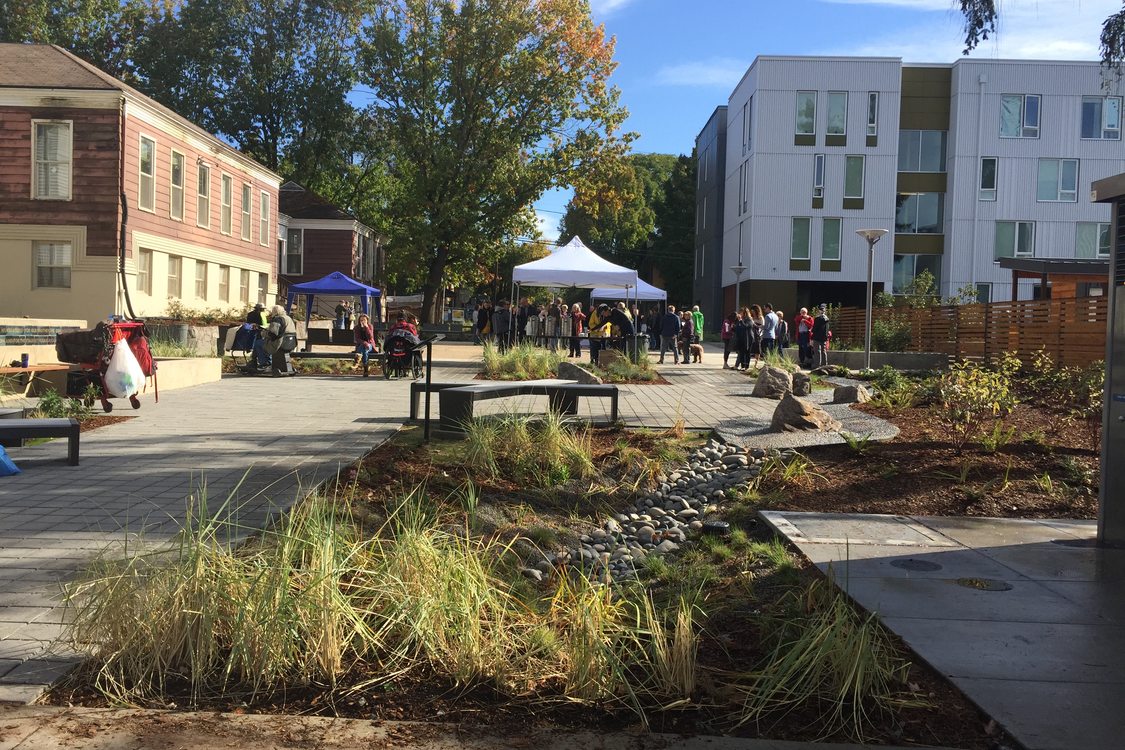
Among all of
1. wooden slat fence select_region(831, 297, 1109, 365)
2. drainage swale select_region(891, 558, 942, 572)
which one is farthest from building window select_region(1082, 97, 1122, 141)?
drainage swale select_region(891, 558, 942, 572)

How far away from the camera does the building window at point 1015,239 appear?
4681cm

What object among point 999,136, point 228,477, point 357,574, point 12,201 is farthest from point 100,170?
point 999,136

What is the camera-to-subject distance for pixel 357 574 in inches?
182

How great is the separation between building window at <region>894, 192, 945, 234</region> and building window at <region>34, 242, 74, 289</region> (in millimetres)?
36621

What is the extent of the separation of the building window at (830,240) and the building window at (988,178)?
22.5 ft

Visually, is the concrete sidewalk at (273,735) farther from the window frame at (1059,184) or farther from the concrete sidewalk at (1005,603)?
the window frame at (1059,184)

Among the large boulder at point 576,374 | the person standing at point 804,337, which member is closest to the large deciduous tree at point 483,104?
the person standing at point 804,337

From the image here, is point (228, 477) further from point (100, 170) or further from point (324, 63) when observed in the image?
point (324, 63)

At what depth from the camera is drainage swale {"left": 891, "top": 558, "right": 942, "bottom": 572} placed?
5.70 m

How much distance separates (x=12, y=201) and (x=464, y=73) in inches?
848

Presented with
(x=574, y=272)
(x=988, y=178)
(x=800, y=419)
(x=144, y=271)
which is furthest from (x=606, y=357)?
(x=988, y=178)

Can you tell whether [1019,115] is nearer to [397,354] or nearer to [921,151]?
[921,151]

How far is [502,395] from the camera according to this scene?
11453 millimetres

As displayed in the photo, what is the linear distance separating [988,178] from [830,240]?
7.83 m
